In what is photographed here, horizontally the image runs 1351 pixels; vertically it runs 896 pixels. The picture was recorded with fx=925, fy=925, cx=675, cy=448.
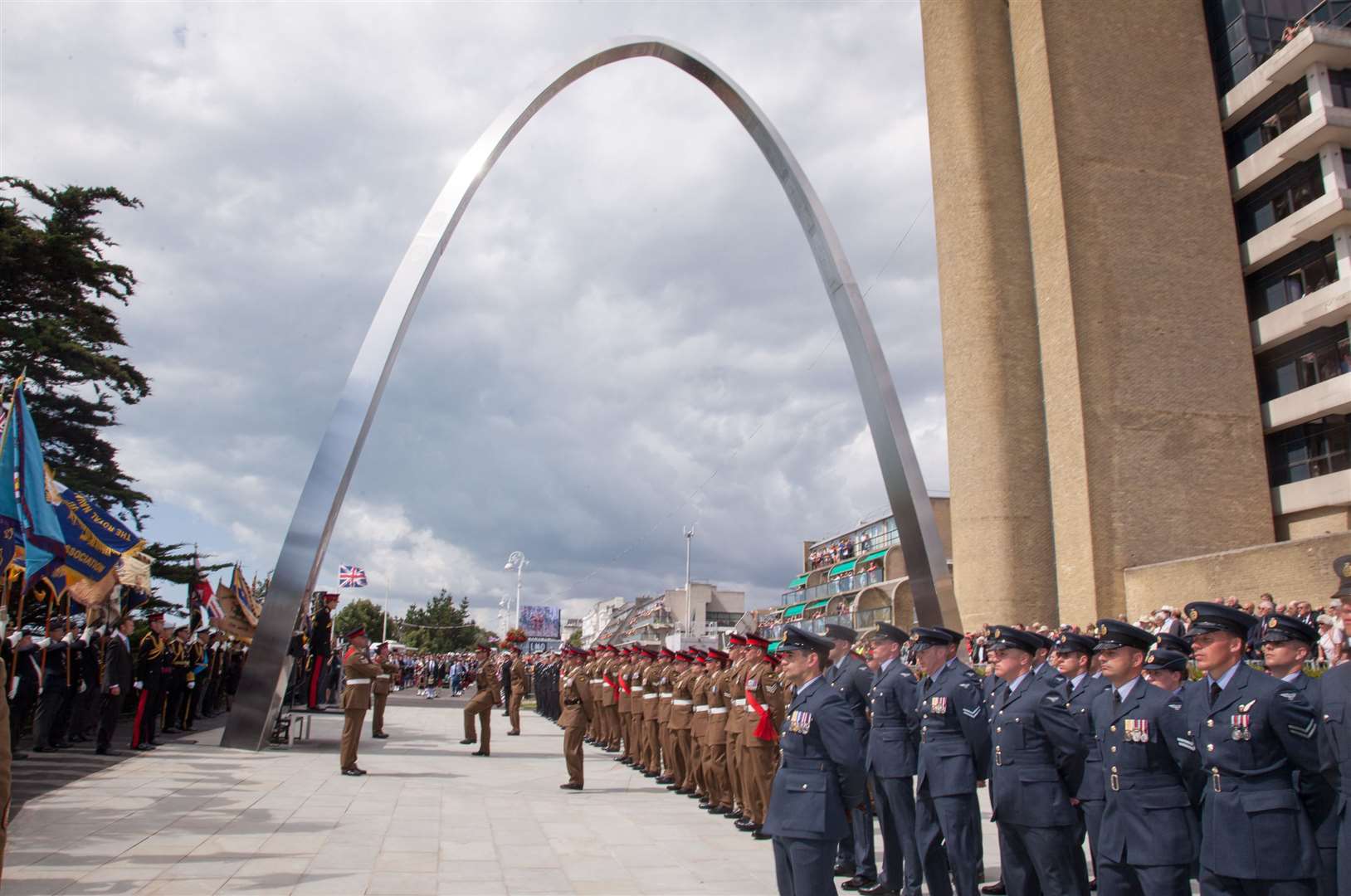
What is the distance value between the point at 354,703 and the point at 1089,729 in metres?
9.70

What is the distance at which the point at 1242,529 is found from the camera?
3244cm

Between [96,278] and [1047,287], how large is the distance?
30.6 meters

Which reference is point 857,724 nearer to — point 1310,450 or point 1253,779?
point 1253,779

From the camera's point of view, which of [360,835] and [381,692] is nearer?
[360,835]

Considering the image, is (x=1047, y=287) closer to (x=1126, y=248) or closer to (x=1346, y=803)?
(x=1126, y=248)

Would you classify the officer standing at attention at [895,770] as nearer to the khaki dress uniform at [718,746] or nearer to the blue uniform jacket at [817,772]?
the blue uniform jacket at [817,772]

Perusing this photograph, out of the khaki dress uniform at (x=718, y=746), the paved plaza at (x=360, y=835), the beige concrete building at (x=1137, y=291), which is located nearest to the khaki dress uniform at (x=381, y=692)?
the paved plaza at (x=360, y=835)

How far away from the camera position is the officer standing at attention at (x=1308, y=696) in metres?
4.66

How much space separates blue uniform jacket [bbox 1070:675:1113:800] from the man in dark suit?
41.3 ft

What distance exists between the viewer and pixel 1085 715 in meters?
6.50

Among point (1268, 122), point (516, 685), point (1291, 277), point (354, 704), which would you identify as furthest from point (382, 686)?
point (1268, 122)

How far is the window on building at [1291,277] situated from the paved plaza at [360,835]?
3063 cm

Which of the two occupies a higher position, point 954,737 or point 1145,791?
point 954,737

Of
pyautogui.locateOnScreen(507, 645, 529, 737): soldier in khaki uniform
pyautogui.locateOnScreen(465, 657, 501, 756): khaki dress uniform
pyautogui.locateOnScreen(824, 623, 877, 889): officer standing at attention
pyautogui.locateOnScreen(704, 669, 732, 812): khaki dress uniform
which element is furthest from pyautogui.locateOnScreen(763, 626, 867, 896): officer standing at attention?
pyautogui.locateOnScreen(507, 645, 529, 737): soldier in khaki uniform
